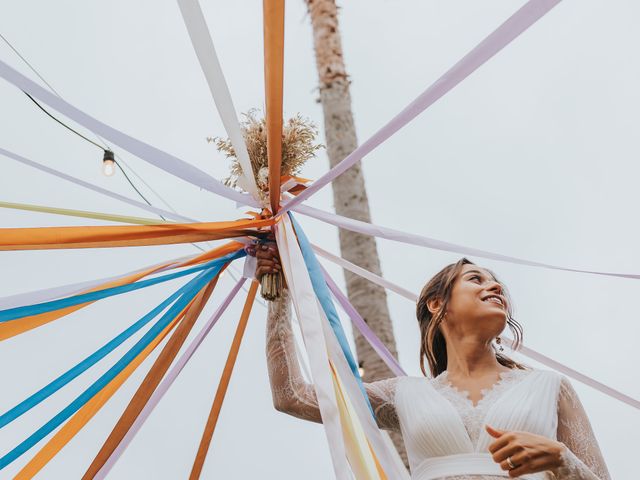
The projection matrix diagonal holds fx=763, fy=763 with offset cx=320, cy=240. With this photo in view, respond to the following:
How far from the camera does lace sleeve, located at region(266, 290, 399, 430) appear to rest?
256 cm

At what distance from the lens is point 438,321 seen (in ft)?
8.55

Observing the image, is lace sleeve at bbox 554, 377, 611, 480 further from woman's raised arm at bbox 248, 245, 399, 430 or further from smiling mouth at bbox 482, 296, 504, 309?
woman's raised arm at bbox 248, 245, 399, 430

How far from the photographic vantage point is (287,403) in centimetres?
257

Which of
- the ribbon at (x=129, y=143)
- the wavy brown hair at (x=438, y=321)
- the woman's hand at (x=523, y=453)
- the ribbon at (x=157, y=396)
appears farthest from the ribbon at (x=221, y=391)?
the woman's hand at (x=523, y=453)

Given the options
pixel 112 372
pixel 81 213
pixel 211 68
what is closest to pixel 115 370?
pixel 112 372

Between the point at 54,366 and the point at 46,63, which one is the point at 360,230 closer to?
the point at 54,366

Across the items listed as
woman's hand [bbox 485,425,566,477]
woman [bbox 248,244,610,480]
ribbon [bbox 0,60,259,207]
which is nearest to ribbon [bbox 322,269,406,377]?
woman [bbox 248,244,610,480]

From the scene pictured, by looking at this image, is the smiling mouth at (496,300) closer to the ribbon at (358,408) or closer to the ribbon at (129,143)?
the ribbon at (358,408)

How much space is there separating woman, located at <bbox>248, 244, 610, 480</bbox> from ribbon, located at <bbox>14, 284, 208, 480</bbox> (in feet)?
1.78

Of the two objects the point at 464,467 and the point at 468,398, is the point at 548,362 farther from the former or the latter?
the point at 464,467

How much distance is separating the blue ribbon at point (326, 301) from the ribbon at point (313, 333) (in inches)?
1.5

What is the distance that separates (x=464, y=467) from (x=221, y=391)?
120cm

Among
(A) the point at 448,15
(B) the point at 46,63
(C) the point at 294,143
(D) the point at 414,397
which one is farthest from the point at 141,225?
(A) the point at 448,15

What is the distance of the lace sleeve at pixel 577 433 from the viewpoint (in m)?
2.15
